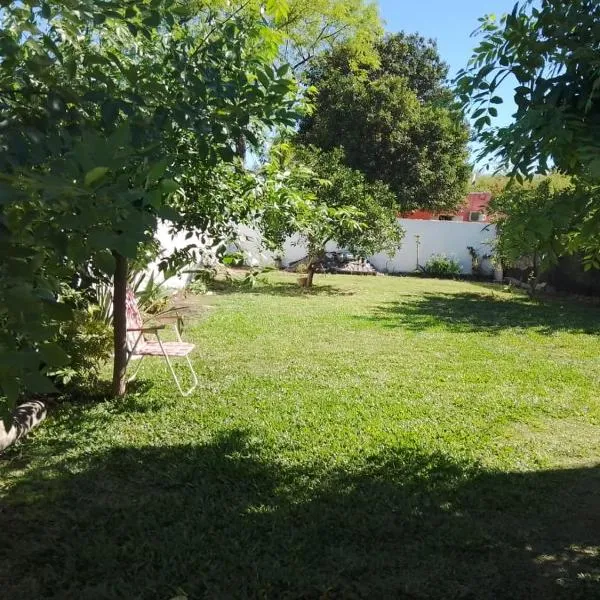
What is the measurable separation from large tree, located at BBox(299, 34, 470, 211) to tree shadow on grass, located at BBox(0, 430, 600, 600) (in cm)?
2236

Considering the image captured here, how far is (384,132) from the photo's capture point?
25766 mm

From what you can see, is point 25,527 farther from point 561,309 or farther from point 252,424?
point 561,309

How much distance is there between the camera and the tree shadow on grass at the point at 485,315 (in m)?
9.98

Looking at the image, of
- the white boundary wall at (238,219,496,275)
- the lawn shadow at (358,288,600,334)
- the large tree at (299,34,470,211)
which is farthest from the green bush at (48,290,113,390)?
the large tree at (299,34,470,211)

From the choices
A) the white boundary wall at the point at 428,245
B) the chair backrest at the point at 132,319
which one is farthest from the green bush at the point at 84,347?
the white boundary wall at the point at 428,245

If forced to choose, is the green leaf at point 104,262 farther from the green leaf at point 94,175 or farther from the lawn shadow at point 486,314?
the lawn shadow at point 486,314

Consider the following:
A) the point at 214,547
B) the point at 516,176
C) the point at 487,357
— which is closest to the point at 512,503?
the point at 214,547

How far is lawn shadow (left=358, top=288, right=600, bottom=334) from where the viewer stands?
32.8 ft

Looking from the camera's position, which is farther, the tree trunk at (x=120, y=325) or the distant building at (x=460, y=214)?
the distant building at (x=460, y=214)

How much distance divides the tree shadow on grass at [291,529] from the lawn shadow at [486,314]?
5893mm

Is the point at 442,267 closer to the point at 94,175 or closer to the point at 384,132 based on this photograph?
the point at 384,132

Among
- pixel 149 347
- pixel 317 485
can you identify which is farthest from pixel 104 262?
pixel 149 347

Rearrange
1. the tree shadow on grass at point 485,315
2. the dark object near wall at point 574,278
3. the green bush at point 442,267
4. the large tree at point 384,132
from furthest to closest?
1. the large tree at point 384,132
2. the green bush at point 442,267
3. the dark object near wall at point 574,278
4. the tree shadow on grass at point 485,315

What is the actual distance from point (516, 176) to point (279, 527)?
2173 millimetres
